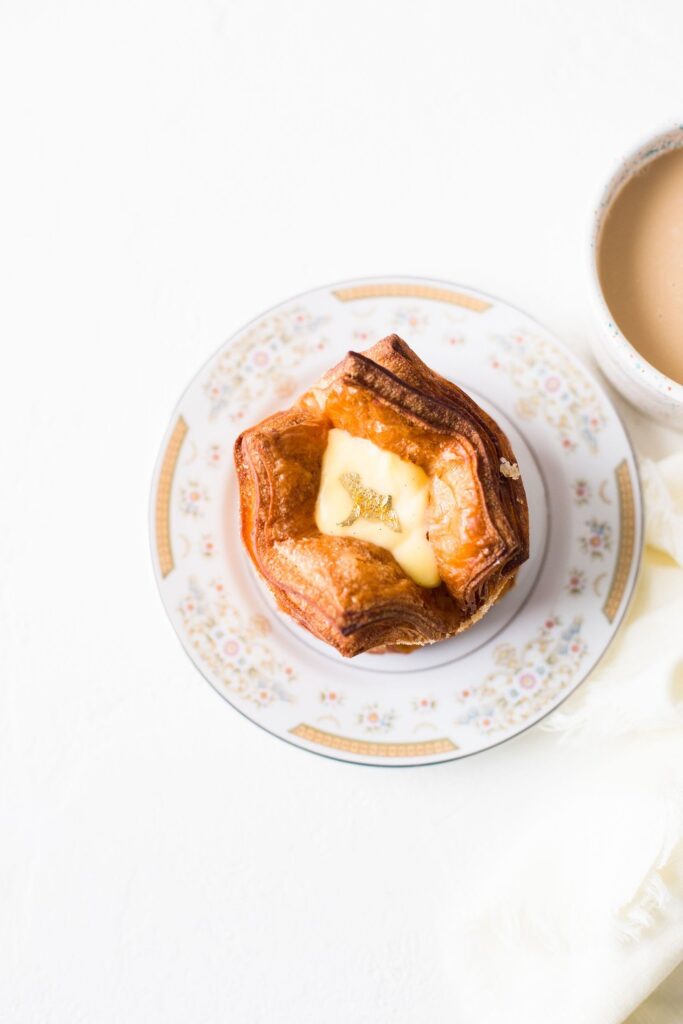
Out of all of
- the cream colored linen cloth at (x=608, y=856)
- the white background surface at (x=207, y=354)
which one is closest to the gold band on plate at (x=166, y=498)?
the white background surface at (x=207, y=354)

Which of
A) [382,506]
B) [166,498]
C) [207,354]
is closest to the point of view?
[382,506]

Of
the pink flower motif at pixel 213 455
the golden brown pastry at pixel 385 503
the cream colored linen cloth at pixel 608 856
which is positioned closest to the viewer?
the golden brown pastry at pixel 385 503

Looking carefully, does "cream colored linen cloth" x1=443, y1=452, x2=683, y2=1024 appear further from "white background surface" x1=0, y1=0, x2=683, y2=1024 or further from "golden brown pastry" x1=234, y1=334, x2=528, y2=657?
"golden brown pastry" x1=234, y1=334, x2=528, y2=657

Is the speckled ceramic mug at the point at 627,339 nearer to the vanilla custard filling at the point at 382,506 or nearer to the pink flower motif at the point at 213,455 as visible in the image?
the vanilla custard filling at the point at 382,506

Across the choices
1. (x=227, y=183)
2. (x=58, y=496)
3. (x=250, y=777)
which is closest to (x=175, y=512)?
(x=58, y=496)

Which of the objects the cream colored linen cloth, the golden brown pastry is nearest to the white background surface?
the cream colored linen cloth

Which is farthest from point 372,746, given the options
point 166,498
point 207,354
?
point 207,354

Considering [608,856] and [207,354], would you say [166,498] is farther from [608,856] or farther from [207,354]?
[608,856]

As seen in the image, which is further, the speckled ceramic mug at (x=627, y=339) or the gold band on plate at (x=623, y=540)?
the gold band on plate at (x=623, y=540)
